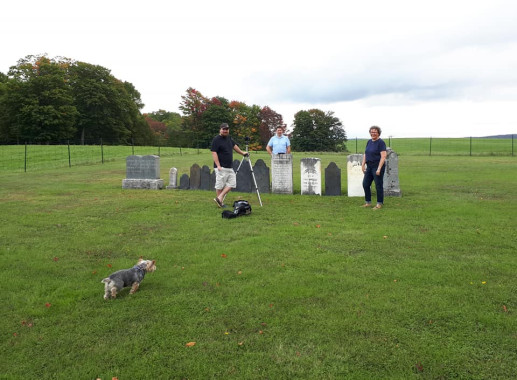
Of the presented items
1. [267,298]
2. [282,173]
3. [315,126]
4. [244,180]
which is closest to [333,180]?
[282,173]

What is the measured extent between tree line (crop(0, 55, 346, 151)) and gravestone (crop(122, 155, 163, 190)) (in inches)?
1423

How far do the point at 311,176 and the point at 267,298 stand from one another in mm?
7302

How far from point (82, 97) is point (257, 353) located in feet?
204

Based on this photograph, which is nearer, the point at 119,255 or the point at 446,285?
the point at 446,285

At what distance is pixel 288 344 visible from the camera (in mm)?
3285

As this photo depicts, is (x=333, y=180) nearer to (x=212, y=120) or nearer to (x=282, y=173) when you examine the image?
(x=282, y=173)

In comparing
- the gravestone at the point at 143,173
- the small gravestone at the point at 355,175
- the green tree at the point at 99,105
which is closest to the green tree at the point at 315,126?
the green tree at the point at 99,105

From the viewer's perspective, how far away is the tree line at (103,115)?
167ft

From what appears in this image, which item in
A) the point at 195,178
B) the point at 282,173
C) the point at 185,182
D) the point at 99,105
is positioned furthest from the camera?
the point at 99,105

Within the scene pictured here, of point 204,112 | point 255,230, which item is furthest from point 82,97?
point 255,230

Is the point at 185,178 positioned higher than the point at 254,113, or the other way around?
the point at 254,113

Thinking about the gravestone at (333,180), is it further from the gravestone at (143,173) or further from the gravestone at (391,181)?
the gravestone at (143,173)

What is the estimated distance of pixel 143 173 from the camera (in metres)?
13.3

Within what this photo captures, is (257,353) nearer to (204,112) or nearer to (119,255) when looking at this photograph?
(119,255)
